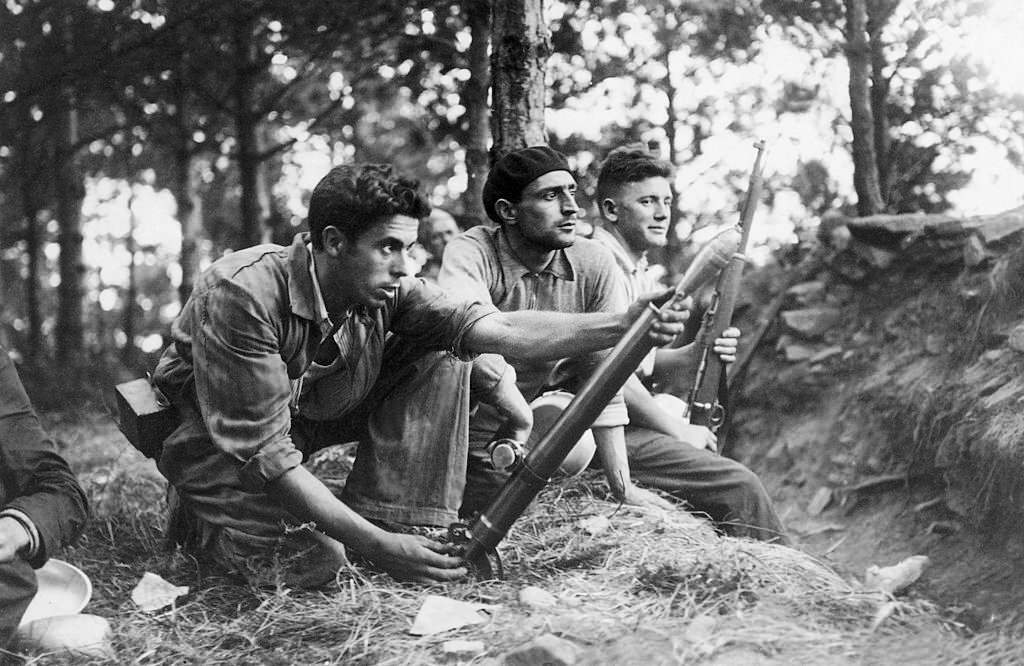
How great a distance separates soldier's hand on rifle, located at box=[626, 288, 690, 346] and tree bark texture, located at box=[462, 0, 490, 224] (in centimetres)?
429

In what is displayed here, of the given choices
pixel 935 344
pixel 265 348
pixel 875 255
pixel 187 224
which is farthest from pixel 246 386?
pixel 187 224

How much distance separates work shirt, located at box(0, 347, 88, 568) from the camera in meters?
2.72

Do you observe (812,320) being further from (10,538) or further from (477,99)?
(10,538)

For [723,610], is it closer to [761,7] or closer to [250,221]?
[761,7]

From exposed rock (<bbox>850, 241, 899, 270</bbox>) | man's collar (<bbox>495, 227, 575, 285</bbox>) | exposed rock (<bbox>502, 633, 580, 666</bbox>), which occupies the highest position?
man's collar (<bbox>495, 227, 575, 285</bbox>)

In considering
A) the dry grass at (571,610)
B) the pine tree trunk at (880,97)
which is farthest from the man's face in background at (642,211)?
the pine tree trunk at (880,97)

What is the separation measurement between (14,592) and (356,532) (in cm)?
95

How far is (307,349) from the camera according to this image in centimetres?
317

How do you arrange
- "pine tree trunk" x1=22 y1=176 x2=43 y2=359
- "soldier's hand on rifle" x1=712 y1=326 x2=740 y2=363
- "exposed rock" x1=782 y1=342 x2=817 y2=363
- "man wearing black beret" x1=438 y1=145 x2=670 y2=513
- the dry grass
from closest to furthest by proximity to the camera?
the dry grass → "man wearing black beret" x1=438 y1=145 x2=670 y2=513 → "soldier's hand on rifle" x1=712 y1=326 x2=740 y2=363 → "exposed rock" x1=782 y1=342 x2=817 y2=363 → "pine tree trunk" x1=22 y1=176 x2=43 y2=359

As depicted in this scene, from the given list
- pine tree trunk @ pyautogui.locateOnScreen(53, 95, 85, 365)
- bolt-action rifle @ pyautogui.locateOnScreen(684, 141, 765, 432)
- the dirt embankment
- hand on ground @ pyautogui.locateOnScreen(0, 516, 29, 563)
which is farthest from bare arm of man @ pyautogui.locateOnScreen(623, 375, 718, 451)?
pine tree trunk @ pyautogui.locateOnScreen(53, 95, 85, 365)

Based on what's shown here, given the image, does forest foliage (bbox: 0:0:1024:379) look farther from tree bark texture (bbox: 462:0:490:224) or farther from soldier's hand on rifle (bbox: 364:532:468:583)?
soldier's hand on rifle (bbox: 364:532:468:583)

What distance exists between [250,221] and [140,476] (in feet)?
16.1

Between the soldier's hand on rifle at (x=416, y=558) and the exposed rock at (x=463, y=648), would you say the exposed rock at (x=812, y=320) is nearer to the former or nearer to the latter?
the soldier's hand on rifle at (x=416, y=558)

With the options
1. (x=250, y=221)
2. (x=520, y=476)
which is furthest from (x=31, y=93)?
(x=520, y=476)
